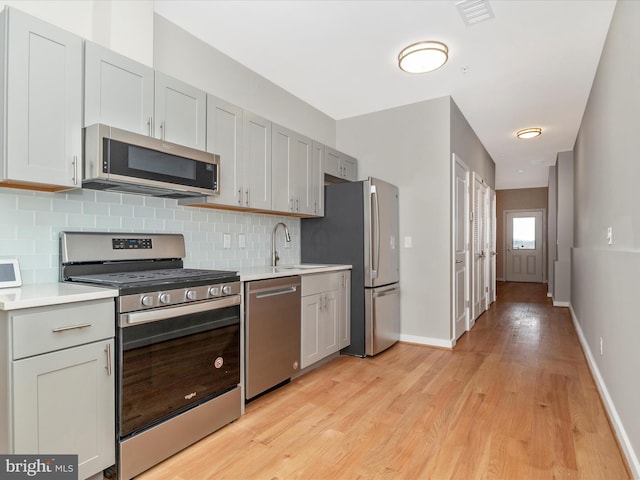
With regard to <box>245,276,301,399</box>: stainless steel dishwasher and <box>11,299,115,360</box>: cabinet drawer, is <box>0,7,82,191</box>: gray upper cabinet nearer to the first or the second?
<box>11,299,115,360</box>: cabinet drawer

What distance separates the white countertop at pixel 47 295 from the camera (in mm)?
1460

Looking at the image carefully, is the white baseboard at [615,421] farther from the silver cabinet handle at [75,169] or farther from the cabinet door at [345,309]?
the silver cabinet handle at [75,169]

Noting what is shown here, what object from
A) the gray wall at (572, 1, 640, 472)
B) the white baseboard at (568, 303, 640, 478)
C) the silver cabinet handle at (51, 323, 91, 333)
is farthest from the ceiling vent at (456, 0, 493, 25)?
the silver cabinet handle at (51, 323, 91, 333)

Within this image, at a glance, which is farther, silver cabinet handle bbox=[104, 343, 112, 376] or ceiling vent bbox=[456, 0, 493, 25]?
ceiling vent bbox=[456, 0, 493, 25]

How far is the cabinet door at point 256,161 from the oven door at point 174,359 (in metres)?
0.97

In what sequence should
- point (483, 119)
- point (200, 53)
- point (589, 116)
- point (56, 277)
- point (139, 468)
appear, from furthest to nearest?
point (483, 119)
point (589, 116)
point (200, 53)
point (56, 277)
point (139, 468)

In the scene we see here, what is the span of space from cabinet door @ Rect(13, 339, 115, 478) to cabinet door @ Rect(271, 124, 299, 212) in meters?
1.88

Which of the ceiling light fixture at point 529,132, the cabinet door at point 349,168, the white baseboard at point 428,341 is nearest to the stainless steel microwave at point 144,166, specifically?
the cabinet door at point 349,168

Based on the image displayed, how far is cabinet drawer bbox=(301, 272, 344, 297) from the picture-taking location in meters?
3.18

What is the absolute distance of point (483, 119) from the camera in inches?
195

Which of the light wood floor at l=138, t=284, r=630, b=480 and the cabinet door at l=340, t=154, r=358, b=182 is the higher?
the cabinet door at l=340, t=154, r=358, b=182

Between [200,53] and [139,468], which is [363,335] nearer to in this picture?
[139,468]

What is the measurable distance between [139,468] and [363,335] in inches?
92.7

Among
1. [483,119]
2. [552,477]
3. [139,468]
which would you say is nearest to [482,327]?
[483,119]
